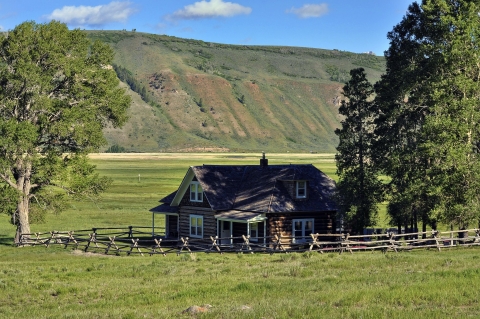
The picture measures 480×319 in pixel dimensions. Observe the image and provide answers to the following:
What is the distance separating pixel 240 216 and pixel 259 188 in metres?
3.89

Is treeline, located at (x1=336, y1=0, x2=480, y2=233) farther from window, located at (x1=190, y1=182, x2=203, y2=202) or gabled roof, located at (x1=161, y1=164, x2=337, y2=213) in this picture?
window, located at (x1=190, y1=182, x2=203, y2=202)

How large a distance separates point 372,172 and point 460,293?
27369mm

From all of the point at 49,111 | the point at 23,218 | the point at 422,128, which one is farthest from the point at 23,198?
the point at 422,128

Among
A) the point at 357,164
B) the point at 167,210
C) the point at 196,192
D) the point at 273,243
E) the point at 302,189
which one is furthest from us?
the point at 167,210

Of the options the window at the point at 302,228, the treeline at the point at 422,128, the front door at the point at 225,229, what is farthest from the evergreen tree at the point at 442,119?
the front door at the point at 225,229

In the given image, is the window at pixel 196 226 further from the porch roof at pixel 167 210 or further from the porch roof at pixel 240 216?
the porch roof at pixel 240 216

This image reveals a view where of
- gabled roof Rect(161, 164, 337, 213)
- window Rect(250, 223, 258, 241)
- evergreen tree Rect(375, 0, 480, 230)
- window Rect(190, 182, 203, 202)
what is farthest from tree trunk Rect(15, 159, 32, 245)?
evergreen tree Rect(375, 0, 480, 230)

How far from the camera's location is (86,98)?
5156cm


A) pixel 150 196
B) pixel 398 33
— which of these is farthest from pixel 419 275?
pixel 150 196

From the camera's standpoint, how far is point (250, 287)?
2536 centimetres

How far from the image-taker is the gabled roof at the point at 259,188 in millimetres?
51469

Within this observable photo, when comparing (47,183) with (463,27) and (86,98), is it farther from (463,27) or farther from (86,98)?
(463,27)

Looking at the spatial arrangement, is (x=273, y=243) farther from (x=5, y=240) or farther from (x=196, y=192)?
(x=5, y=240)

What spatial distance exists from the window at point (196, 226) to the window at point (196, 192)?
1.31 m
